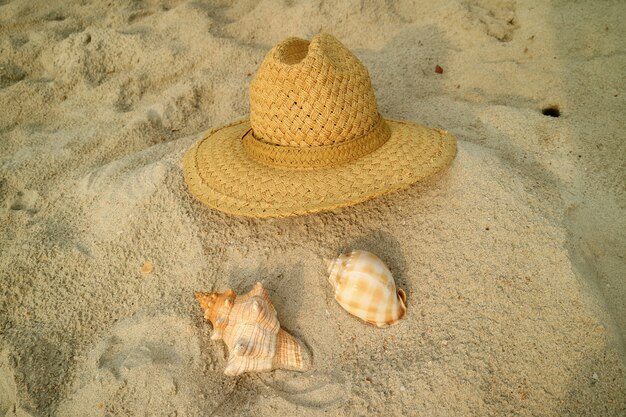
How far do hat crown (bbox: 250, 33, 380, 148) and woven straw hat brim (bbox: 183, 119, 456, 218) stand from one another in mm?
154

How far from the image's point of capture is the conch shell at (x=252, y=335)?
1.55 metres

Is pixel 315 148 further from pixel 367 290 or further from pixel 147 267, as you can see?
pixel 147 267

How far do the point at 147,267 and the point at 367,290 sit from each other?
3.99ft

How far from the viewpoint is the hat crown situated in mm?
1777

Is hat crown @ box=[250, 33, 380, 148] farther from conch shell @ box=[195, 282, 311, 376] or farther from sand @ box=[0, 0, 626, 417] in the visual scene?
conch shell @ box=[195, 282, 311, 376]

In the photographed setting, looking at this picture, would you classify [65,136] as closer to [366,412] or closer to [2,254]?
[2,254]

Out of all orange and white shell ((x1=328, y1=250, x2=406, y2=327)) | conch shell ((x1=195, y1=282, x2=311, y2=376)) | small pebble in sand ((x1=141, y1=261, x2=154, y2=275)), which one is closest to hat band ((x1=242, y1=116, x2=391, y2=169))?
orange and white shell ((x1=328, y1=250, x2=406, y2=327))

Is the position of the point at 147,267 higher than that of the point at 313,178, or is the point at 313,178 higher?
the point at 313,178

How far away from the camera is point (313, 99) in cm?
177

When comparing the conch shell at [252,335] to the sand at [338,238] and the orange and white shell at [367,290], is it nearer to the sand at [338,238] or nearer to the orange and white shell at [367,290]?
the sand at [338,238]

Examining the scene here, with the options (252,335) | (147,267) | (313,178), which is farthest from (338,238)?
(147,267)

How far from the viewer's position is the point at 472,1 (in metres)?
3.55

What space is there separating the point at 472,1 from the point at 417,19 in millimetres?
544

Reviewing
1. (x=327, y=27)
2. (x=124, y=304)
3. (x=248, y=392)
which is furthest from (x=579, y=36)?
(x=124, y=304)
